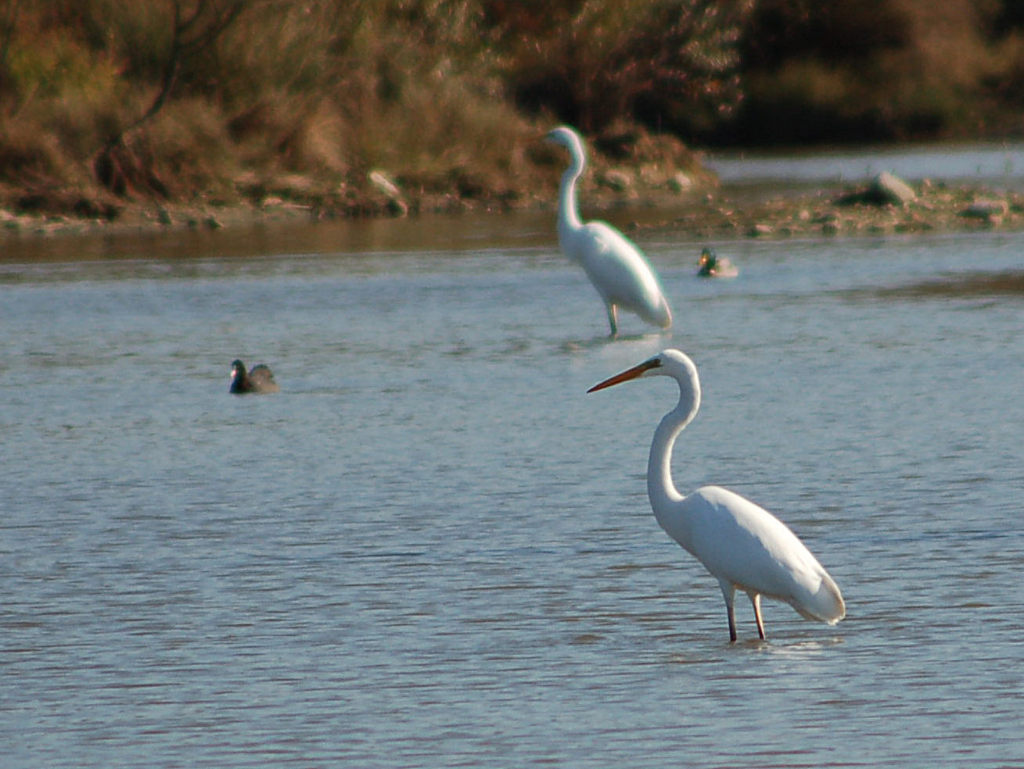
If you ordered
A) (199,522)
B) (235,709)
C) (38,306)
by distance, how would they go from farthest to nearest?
(38,306)
(199,522)
(235,709)

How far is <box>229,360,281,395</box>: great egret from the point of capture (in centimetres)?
1417

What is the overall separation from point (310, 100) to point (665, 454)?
29.9m

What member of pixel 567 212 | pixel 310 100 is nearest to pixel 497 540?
pixel 567 212

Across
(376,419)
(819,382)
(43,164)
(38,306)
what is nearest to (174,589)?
(376,419)

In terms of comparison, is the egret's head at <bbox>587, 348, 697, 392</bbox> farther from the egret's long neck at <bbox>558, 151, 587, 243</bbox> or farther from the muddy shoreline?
the muddy shoreline

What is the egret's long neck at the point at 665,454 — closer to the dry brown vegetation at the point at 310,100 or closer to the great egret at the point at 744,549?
the great egret at the point at 744,549

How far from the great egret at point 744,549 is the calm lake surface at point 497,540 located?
0.70ft

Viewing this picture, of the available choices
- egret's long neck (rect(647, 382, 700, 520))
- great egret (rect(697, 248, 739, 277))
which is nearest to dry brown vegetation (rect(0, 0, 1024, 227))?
great egret (rect(697, 248, 739, 277))

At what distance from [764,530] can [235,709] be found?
6.27 feet

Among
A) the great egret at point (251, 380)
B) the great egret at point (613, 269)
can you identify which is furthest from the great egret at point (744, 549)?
the great egret at point (613, 269)

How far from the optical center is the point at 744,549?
23.4 feet

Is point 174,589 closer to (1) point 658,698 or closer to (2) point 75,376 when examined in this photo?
(1) point 658,698

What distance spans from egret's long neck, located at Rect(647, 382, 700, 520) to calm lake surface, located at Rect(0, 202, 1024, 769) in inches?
18.5

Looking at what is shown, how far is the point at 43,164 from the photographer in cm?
3400
